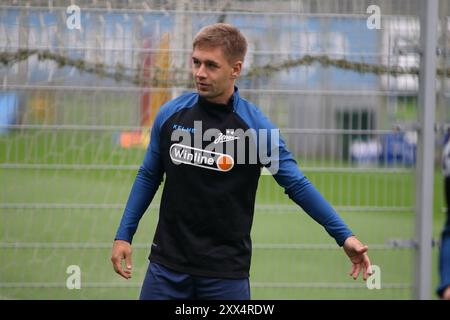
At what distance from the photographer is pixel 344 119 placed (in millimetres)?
5961

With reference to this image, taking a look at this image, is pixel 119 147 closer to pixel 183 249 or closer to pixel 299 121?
pixel 299 121

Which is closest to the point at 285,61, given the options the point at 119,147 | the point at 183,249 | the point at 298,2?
the point at 298,2

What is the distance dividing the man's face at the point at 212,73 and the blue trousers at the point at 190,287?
0.77 metres

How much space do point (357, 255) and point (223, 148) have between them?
737 mm

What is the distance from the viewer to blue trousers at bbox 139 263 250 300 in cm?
395

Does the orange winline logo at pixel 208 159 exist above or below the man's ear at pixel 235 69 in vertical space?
below

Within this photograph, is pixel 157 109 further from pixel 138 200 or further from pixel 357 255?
pixel 357 255

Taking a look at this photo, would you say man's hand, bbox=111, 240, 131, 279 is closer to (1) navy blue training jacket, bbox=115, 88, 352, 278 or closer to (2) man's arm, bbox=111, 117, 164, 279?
(2) man's arm, bbox=111, 117, 164, 279

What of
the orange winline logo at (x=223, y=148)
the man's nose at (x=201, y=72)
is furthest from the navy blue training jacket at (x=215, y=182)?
the man's nose at (x=201, y=72)

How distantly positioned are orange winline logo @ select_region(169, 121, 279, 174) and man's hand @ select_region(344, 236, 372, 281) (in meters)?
0.47

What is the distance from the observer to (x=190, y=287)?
3959mm

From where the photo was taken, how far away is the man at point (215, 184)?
3951mm

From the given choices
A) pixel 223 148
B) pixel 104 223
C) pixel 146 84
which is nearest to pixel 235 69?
pixel 223 148

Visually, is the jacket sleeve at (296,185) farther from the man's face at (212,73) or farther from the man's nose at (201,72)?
the man's nose at (201,72)
